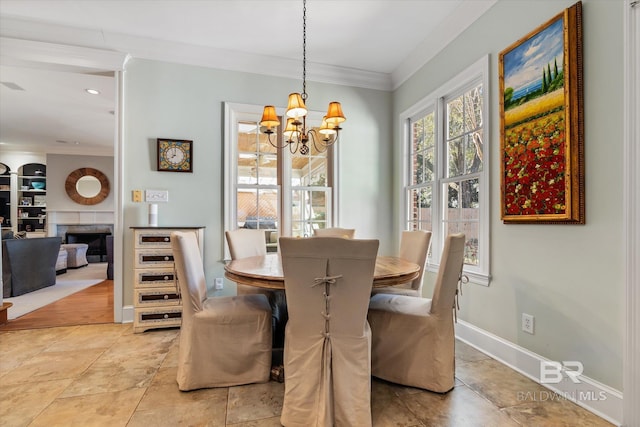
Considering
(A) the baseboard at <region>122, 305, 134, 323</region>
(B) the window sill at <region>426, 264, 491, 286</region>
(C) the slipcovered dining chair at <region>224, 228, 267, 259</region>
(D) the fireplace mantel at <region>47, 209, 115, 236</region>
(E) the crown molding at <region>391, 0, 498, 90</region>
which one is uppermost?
(E) the crown molding at <region>391, 0, 498, 90</region>

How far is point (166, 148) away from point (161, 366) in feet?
6.83

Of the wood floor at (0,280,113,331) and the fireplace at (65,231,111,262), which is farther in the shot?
the fireplace at (65,231,111,262)

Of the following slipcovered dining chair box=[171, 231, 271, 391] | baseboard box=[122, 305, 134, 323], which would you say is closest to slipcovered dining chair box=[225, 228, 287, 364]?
slipcovered dining chair box=[171, 231, 271, 391]

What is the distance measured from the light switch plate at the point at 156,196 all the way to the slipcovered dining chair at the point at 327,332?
2.30 meters

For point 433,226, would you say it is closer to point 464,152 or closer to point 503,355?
point 464,152

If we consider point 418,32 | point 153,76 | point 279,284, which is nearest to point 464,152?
point 418,32

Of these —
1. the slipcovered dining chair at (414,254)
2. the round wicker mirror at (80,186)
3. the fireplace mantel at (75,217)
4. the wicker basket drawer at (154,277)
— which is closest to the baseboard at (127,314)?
the wicker basket drawer at (154,277)

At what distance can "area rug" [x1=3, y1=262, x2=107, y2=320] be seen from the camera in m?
3.66

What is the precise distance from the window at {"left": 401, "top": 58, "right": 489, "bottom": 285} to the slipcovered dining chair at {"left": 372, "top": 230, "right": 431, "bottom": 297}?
17.3 inches

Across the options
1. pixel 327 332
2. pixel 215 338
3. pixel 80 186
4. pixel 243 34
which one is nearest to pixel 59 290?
pixel 215 338

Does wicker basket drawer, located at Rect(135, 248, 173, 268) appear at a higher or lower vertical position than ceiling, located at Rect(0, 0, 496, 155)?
lower

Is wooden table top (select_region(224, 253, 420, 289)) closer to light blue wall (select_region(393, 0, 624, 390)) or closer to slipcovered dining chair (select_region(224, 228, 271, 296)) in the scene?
slipcovered dining chair (select_region(224, 228, 271, 296))

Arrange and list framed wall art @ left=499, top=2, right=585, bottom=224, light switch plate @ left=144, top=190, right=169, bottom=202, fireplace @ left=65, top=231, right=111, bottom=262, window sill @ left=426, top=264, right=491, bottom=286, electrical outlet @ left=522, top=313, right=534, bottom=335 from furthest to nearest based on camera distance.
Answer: fireplace @ left=65, top=231, right=111, bottom=262 → light switch plate @ left=144, top=190, right=169, bottom=202 → window sill @ left=426, top=264, right=491, bottom=286 → electrical outlet @ left=522, top=313, right=534, bottom=335 → framed wall art @ left=499, top=2, right=585, bottom=224

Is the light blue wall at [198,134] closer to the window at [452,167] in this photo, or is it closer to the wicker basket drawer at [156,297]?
the wicker basket drawer at [156,297]
